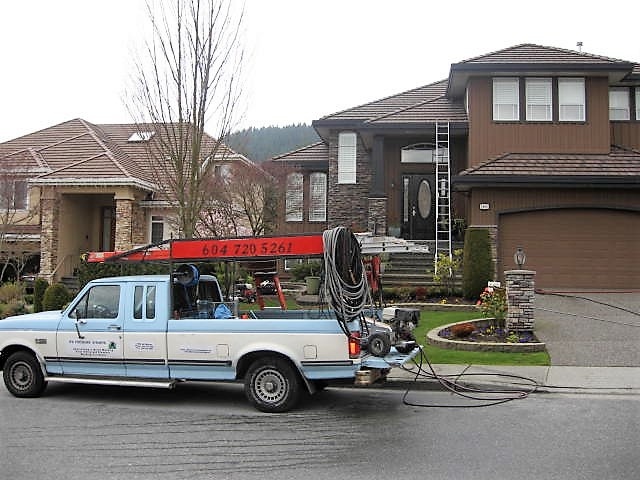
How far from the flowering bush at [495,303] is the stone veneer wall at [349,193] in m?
11.2

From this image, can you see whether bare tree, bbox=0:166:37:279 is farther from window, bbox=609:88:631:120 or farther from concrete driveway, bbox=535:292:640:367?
window, bbox=609:88:631:120

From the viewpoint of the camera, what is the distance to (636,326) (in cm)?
1323

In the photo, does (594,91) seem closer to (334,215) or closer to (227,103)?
(334,215)

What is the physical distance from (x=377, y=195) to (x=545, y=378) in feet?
44.1

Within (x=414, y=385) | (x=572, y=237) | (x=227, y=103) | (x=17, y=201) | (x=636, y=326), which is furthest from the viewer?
(x=17, y=201)

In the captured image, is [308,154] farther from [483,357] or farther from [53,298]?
[483,357]

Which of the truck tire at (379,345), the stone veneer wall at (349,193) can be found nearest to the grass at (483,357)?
the truck tire at (379,345)

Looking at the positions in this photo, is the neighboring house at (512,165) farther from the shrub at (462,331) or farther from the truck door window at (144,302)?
the truck door window at (144,302)

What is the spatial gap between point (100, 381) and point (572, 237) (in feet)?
50.1

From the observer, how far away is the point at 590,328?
13234 millimetres

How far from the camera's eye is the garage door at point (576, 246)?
1911 centimetres

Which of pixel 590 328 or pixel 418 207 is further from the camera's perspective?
pixel 418 207

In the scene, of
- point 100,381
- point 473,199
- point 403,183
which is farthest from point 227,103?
point 403,183

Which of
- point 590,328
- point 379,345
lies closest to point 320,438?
point 379,345
